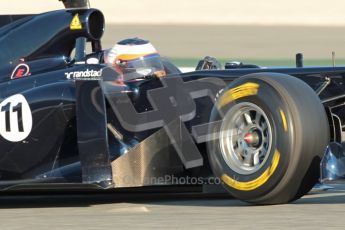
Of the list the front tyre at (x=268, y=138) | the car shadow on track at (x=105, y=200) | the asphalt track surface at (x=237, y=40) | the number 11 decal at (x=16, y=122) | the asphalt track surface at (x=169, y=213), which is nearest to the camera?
the asphalt track surface at (x=169, y=213)

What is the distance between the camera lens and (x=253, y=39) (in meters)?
29.3

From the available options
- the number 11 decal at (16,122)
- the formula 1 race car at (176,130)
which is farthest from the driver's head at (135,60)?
the number 11 decal at (16,122)

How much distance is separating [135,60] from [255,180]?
66.4 inches

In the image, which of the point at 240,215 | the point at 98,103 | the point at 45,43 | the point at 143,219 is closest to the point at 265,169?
the point at 240,215

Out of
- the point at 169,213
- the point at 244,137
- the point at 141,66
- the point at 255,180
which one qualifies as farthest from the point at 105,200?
the point at 255,180

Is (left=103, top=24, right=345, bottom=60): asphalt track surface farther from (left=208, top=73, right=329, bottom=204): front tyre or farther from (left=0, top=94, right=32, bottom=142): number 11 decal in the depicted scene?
(left=208, top=73, right=329, bottom=204): front tyre

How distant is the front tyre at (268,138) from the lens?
18.7 feet

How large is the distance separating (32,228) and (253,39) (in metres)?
24.5

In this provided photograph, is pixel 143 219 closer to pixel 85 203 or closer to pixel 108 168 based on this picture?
pixel 108 168

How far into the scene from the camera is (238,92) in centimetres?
609

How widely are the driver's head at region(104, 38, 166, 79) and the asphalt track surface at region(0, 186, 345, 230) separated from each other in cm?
97

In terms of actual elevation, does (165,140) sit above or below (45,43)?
below

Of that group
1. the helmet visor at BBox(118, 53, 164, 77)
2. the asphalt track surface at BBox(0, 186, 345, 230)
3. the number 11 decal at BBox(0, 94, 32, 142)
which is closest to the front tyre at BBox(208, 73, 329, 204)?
the asphalt track surface at BBox(0, 186, 345, 230)

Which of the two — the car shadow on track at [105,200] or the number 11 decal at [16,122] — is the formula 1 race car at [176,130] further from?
the car shadow on track at [105,200]
